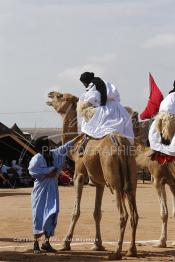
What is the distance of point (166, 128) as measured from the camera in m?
10.2

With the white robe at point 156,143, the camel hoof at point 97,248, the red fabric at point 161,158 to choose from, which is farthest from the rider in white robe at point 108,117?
the camel hoof at point 97,248

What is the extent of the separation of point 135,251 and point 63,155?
205cm

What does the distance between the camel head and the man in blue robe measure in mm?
1211

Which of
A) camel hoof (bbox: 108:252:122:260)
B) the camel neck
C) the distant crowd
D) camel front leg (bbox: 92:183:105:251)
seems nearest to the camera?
camel hoof (bbox: 108:252:122:260)

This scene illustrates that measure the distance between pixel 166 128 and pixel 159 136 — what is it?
28 centimetres

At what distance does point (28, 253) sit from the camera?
10.2 meters

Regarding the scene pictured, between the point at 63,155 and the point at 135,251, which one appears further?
the point at 63,155

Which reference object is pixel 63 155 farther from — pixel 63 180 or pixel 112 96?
pixel 63 180

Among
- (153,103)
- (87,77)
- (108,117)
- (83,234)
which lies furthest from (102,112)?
(83,234)

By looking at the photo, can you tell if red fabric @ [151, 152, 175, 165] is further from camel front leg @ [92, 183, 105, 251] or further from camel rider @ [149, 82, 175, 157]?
camel front leg @ [92, 183, 105, 251]

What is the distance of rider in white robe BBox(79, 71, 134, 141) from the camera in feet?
33.4

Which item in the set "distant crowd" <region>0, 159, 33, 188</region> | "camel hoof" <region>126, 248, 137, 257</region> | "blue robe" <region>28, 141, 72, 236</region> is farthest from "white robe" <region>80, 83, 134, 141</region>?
"distant crowd" <region>0, 159, 33, 188</region>

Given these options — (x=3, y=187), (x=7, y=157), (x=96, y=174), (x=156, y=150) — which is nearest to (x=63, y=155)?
(x=96, y=174)

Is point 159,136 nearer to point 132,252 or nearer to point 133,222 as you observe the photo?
point 133,222
